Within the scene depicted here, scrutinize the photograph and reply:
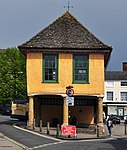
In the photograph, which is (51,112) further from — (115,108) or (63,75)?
(115,108)

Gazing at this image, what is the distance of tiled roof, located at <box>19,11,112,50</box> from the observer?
132ft

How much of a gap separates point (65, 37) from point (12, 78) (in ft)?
132

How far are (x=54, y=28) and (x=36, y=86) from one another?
5.71 metres

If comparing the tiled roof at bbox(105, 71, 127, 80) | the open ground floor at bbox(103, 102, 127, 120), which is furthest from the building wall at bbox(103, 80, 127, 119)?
the tiled roof at bbox(105, 71, 127, 80)

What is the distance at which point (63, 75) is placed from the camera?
40.2 meters

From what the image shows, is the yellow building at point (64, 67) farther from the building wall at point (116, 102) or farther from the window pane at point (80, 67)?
the building wall at point (116, 102)

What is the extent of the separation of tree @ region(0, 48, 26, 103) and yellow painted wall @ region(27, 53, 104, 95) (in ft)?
128

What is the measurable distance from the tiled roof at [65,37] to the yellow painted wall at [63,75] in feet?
2.73

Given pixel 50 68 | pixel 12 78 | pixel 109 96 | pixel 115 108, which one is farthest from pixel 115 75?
pixel 50 68

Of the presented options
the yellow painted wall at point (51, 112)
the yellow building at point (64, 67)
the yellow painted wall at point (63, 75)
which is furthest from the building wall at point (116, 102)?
the yellow painted wall at point (63, 75)

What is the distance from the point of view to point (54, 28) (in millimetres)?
42312

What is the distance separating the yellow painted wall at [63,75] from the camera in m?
40.1

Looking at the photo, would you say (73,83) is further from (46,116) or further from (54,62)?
(46,116)

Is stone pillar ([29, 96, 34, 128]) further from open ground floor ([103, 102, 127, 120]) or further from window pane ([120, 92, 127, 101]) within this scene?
window pane ([120, 92, 127, 101])
